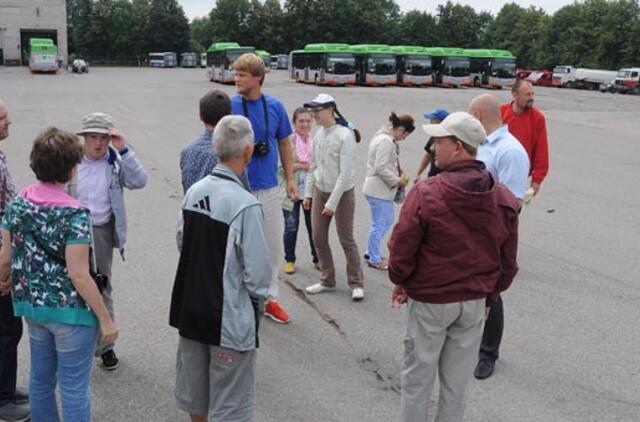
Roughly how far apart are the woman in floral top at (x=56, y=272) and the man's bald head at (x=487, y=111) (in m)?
2.84

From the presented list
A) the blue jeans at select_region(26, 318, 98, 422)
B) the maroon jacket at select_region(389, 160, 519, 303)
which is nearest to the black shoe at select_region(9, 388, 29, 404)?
the blue jeans at select_region(26, 318, 98, 422)

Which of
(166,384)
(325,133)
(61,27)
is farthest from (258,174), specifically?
(61,27)

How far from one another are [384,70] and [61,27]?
146 ft

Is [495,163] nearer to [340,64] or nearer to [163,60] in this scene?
[340,64]

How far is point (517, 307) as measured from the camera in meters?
5.81

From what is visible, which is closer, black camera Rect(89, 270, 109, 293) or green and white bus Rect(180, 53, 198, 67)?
black camera Rect(89, 270, 109, 293)

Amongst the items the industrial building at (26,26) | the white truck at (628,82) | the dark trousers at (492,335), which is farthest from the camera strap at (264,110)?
the industrial building at (26,26)

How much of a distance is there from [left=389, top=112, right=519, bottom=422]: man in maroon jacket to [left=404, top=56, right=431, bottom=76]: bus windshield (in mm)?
48502

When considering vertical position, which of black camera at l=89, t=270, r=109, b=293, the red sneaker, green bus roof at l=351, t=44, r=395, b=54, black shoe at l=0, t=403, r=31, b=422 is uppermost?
green bus roof at l=351, t=44, r=395, b=54

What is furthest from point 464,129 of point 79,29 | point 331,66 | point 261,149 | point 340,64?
point 79,29

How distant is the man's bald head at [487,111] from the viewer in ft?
14.8

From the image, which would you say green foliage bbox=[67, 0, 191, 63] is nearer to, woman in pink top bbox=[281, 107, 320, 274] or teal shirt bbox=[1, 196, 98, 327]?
woman in pink top bbox=[281, 107, 320, 274]

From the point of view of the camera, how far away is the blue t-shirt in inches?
192

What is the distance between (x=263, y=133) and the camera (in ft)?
16.1
